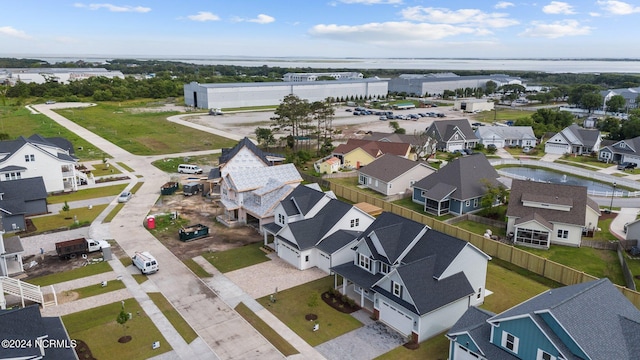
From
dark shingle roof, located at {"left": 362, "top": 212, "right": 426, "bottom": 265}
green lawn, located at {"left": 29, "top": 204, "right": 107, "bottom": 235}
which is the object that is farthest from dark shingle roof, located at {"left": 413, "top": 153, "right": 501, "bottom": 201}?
green lawn, located at {"left": 29, "top": 204, "right": 107, "bottom": 235}

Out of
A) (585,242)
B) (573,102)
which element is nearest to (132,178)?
(585,242)

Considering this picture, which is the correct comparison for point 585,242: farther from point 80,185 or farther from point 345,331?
point 80,185

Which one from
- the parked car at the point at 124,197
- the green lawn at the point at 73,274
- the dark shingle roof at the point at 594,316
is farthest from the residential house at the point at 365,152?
the dark shingle roof at the point at 594,316

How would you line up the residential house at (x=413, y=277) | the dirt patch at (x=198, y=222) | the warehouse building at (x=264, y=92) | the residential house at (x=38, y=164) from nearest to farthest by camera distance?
the residential house at (x=413, y=277) < the dirt patch at (x=198, y=222) < the residential house at (x=38, y=164) < the warehouse building at (x=264, y=92)

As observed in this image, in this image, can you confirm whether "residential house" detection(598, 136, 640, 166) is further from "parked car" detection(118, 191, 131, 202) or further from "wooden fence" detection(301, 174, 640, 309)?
"parked car" detection(118, 191, 131, 202)

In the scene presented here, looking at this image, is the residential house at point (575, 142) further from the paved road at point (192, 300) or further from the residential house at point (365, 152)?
the paved road at point (192, 300)

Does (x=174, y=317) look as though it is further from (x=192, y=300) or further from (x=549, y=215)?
(x=549, y=215)
